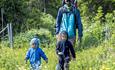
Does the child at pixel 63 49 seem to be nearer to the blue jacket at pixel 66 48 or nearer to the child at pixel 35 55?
the blue jacket at pixel 66 48

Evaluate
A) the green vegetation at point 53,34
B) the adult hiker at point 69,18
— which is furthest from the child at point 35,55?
the adult hiker at point 69,18

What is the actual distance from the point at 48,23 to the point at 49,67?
2406cm

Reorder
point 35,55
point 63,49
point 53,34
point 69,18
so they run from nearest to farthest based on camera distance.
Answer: point 63,49 → point 35,55 → point 69,18 → point 53,34

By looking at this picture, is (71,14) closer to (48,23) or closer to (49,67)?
(49,67)

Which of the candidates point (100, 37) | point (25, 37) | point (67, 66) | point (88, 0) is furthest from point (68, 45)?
point (88, 0)

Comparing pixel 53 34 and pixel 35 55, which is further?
pixel 53 34

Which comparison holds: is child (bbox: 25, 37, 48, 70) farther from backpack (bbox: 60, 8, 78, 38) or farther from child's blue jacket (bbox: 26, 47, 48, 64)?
backpack (bbox: 60, 8, 78, 38)

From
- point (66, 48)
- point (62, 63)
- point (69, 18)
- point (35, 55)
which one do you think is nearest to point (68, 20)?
point (69, 18)

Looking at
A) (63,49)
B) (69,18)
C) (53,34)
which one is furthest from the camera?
(53,34)

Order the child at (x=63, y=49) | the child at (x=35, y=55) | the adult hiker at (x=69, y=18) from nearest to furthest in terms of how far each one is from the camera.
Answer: the child at (x=63, y=49) < the child at (x=35, y=55) < the adult hiker at (x=69, y=18)

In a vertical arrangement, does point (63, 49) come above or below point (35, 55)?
above

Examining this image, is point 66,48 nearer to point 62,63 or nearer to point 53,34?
point 62,63

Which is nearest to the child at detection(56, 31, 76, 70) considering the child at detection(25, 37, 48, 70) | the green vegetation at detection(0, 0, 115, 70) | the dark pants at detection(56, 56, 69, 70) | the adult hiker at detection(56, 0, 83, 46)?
the dark pants at detection(56, 56, 69, 70)

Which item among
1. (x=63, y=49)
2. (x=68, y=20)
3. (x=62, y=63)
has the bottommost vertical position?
(x=62, y=63)
